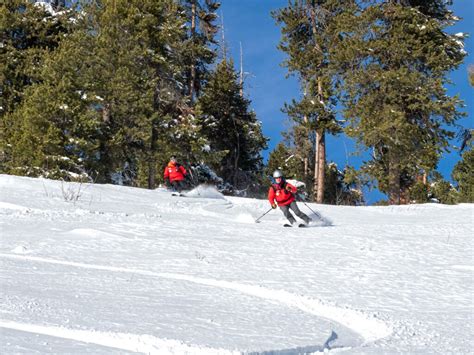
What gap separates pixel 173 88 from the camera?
29141 mm

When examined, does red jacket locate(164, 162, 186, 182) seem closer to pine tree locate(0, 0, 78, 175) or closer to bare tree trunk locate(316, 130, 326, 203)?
pine tree locate(0, 0, 78, 175)

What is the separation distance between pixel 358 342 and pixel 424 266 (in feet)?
12.5

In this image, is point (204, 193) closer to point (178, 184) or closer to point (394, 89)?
point (178, 184)

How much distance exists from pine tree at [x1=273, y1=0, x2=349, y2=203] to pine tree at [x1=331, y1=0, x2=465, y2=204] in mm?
2358

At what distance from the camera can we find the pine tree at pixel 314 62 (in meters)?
27.7

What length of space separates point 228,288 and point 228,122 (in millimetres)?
27016

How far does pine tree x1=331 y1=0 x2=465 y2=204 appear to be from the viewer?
76.4 ft

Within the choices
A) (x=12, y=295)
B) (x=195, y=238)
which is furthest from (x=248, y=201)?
(x=12, y=295)

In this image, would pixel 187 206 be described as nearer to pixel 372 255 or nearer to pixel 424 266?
pixel 372 255

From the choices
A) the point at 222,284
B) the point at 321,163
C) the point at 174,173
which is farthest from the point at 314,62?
the point at 222,284

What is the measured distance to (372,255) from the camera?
28.3 ft

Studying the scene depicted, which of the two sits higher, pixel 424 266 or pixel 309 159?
pixel 309 159

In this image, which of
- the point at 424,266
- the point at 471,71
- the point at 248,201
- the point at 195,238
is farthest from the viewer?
the point at 471,71

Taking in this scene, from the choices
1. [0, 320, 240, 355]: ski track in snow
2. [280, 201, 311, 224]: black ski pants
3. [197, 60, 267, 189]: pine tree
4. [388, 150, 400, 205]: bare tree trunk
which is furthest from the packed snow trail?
[197, 60, 267, 189]: pine tree
